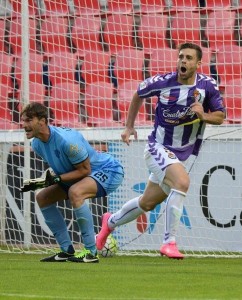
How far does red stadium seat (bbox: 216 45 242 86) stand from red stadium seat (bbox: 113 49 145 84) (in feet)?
2.89

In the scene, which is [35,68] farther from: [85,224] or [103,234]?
[85,224]

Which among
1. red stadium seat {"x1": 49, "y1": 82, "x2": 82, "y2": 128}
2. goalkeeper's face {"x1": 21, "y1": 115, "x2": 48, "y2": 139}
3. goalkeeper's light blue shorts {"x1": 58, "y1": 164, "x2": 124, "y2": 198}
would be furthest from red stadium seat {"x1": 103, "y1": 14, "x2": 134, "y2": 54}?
goalkeeper's face {"x1": 21, "y1": 115, "x2": 48, "y2": 139}

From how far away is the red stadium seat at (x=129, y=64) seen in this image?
1181cm

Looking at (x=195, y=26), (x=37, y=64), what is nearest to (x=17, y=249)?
(x=37, y=64)

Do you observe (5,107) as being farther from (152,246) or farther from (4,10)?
(152,246)

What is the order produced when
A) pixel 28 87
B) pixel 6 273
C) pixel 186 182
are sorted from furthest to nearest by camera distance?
pixel 28 87, pixel 186 182, pixel 6 273

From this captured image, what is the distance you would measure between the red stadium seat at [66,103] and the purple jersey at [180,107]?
3.17 meters

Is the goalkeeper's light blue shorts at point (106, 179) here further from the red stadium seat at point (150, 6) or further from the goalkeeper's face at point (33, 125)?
the red stadium seat at point (150, 6)

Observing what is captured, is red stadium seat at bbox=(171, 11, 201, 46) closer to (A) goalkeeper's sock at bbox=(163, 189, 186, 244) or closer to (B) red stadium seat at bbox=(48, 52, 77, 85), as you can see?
(B) red stadium seat at bbox=(48, 52, 77, 85)

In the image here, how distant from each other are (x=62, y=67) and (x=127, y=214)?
3350 mm

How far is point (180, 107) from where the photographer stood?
882cm

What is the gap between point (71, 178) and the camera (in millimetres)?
8711

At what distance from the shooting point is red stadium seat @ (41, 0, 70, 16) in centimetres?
1209

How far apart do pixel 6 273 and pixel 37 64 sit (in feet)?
16.0
